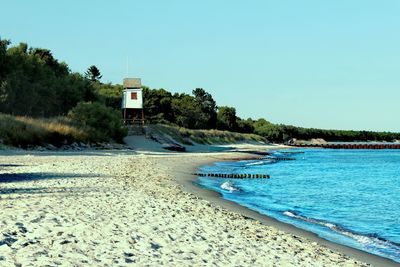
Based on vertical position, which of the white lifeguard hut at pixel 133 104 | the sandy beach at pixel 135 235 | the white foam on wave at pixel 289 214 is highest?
the white lifeguard hut at pixel 133 104

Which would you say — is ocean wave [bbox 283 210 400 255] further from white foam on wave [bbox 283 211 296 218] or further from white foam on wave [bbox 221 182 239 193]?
white foam on wave [bbox 221 182 239 193]

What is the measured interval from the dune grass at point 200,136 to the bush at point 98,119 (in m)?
20.4

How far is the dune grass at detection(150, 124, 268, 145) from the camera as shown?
95.6 meters

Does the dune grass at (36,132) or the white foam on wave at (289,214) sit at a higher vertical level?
the dune grass at (36,132)

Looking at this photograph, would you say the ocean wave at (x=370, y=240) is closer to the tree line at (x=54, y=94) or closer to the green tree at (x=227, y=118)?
the tree line at (x=54, y=94)

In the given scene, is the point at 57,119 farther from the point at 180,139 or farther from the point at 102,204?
the point at 102,204

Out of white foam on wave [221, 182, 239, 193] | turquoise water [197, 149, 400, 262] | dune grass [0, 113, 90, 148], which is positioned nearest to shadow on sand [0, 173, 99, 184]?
turquoise water [197, 149, 400, 262]

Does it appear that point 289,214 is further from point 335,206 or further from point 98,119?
point 98,119

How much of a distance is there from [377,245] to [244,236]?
13.9 ft

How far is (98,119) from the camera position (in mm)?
66688

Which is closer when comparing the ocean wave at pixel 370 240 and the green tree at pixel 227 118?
the ocean wave at pixel 370 240

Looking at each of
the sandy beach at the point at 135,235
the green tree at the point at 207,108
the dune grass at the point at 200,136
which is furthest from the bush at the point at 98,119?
the green tree at the point at 207,108

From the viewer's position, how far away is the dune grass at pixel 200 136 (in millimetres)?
95562

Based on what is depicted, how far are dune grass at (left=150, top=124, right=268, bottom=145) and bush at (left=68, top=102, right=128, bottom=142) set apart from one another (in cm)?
2043
